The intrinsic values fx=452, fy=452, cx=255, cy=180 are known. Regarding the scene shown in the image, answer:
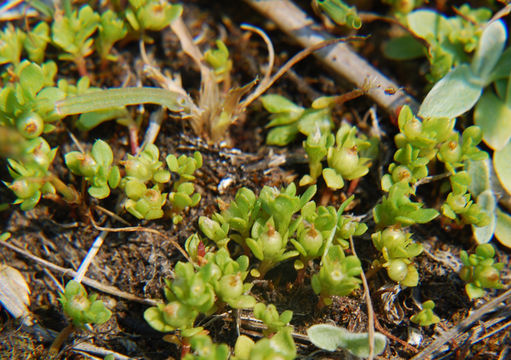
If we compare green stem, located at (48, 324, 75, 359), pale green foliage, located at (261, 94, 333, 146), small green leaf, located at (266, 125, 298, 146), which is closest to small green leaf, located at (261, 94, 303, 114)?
pale green foliage, located at (261, 94, 333, 146)

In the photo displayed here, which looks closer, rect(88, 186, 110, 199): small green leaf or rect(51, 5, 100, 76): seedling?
rect(88, 186, 110, 199): small green leaf

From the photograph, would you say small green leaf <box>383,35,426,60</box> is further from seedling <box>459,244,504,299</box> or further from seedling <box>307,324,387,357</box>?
seedling <box>307,324,387,357</box>

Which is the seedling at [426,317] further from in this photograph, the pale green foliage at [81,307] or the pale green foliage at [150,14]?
the pale green foliage at [150,14]

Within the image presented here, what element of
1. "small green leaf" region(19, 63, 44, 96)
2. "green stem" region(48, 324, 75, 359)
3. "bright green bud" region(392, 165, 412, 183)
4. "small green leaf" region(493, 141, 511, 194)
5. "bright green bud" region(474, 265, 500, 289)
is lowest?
"green stem" region(48, 324, 75, 359)

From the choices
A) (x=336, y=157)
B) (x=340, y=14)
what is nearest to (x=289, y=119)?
(x=336, y=157)

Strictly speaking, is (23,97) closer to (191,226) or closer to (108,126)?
(108,126)

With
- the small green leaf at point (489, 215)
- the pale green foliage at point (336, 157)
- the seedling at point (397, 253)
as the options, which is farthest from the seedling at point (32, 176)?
the small green leaf at point (489, 215)

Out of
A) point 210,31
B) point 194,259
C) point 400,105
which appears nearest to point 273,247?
point 194,259
